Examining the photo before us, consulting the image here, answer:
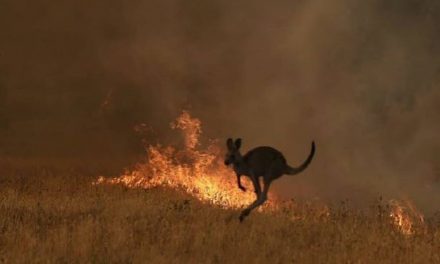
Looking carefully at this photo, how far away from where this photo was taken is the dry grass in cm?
1060

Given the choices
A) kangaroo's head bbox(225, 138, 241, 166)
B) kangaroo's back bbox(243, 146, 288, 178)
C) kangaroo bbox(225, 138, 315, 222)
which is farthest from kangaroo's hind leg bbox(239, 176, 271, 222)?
kangaroo's head bbox(225, 138, 241, 166)

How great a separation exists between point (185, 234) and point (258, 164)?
111 inches

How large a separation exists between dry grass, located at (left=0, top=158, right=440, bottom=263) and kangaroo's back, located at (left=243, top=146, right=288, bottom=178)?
1123 millimetres

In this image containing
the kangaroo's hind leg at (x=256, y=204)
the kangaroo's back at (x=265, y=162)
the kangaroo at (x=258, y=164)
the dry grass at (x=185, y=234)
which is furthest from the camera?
the kangaroo's back at (x=265, y=162)

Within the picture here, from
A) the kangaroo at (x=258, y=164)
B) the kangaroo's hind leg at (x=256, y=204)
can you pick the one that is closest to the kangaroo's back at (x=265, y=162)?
the kangaroo at (x=258, y=164)

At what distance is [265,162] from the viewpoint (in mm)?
14086

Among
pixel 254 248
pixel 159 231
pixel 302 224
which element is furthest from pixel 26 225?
pixel 302 224

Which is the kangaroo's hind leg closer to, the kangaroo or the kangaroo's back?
the kangaroo

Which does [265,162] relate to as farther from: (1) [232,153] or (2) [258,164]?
(1) [232,153]

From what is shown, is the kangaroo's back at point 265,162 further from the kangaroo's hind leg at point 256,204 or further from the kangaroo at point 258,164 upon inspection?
the kangaroo's hind leg at point 256,204

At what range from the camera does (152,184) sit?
20.5 meters

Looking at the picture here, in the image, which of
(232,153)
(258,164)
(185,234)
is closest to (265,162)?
(258,164)

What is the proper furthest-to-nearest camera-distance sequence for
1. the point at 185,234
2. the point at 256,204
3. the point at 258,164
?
the point at 258,164, the point at 256,204, the point at 185,234

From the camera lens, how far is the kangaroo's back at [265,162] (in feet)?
46.0
